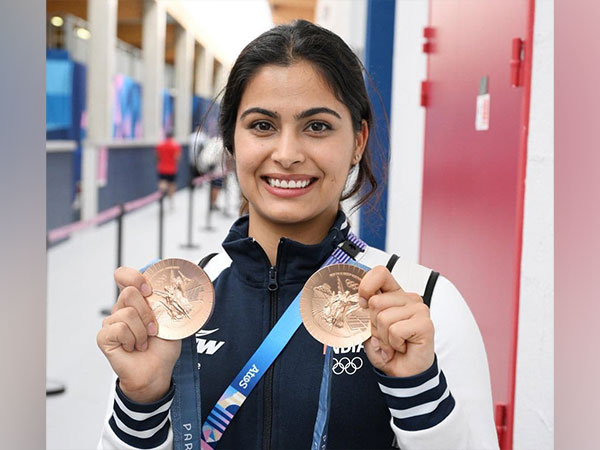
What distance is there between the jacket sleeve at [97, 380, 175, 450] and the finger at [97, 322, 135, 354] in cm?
10

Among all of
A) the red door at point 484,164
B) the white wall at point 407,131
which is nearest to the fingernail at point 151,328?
the red door at point 484,164

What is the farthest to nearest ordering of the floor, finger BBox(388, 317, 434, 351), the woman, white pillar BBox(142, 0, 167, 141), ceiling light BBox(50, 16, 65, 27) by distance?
white pillar BBox(142, 0, 167, 141)
ceiling light BBox(50, 16, 65, 27)
the floor
the woman
finger BBox(388, 317, 434, 351)

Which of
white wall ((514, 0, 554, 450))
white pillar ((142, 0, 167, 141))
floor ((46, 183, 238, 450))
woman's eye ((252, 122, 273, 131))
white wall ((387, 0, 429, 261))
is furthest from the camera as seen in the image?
white pillar ((142, 0, 167, 141))

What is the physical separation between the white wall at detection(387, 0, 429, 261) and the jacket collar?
10.8ft

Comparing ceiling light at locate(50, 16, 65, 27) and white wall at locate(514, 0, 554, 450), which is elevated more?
ceiling light at locate(50, 16, 65, 27)

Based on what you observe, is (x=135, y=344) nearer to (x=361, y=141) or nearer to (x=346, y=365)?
(x=346, y=365)

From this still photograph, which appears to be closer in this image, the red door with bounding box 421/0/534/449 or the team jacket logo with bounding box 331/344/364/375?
the team jacket logo with bounding box 331/344/364/375

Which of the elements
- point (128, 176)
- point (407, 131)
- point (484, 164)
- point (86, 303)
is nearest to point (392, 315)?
point (484, 164)

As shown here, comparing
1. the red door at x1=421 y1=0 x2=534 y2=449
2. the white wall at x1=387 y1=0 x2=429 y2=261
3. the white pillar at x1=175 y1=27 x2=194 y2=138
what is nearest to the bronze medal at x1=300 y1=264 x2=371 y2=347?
the red door at x1=421 y1=0 x2=534 y2=449

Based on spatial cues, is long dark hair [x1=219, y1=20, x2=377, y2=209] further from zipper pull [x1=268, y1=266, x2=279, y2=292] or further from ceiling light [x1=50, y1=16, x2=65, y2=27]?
ceiling light [x1=50, y1=16, x2=65, y2=27]

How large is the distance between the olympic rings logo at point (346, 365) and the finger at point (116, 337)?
45 centimetres

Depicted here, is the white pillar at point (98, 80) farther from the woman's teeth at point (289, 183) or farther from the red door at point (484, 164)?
the woman's teeth at point (289, 183)

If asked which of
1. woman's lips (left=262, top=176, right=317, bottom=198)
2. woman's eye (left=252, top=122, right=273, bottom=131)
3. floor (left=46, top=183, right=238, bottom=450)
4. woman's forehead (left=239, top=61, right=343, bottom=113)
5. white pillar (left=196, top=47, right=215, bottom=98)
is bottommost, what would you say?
floor (left=46, top=183, right=238, bottom=450)

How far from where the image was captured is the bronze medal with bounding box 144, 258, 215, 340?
53.9 inches
